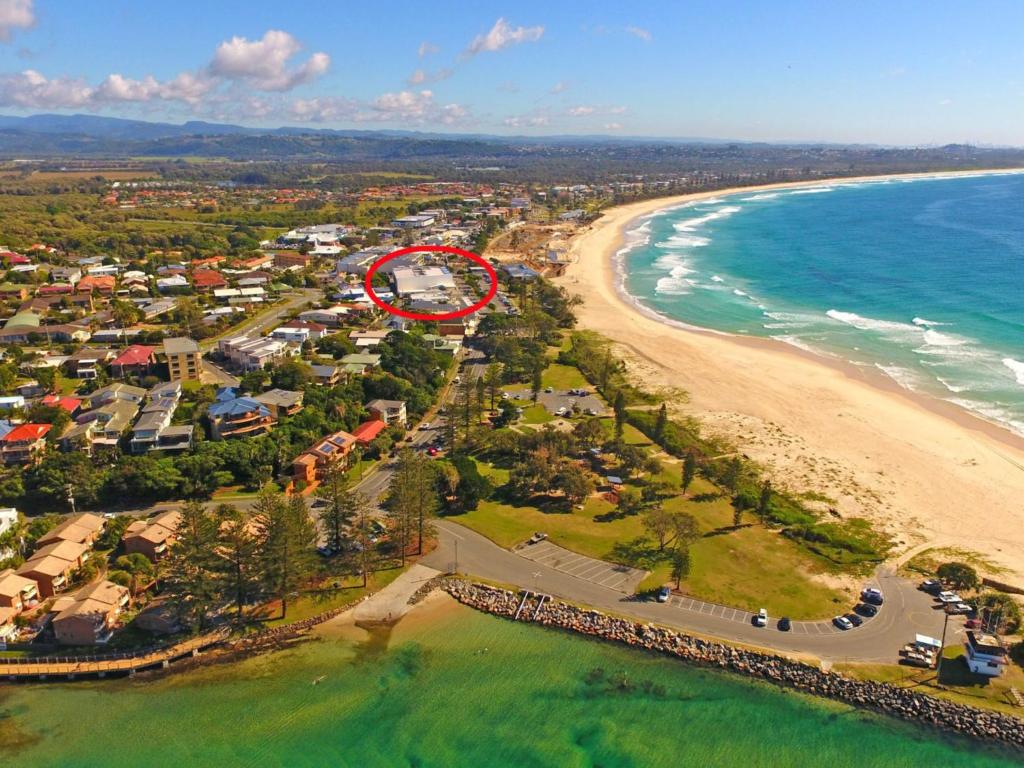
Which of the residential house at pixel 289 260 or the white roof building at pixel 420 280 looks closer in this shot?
the white roof building at pixel 420 280

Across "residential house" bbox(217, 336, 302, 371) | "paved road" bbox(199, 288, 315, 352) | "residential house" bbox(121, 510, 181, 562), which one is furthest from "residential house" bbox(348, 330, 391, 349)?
"residential house" bbox(121, 510, 181, 562)

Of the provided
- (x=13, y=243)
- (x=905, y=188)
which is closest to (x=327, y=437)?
(x=13, y=243)

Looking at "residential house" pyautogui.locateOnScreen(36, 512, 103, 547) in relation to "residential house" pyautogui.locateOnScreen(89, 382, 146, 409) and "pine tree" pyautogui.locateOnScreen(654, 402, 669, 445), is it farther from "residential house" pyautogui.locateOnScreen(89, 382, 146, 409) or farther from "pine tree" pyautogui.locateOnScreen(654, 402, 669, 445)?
"pine tree" pyautogui.locateOnScreen(654, 402, 669, 445)

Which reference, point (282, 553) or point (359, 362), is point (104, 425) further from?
point (282, 553)

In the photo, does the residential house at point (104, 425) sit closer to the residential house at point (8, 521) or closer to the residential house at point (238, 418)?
the residential house at point (238, 418)

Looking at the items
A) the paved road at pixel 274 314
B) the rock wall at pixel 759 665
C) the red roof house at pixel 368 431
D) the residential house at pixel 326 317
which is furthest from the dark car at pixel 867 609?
the residential house at pixel 326 317

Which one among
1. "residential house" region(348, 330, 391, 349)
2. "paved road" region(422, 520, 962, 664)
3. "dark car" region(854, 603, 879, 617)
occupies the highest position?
"residential house" region(348, 330, 391, 349)
